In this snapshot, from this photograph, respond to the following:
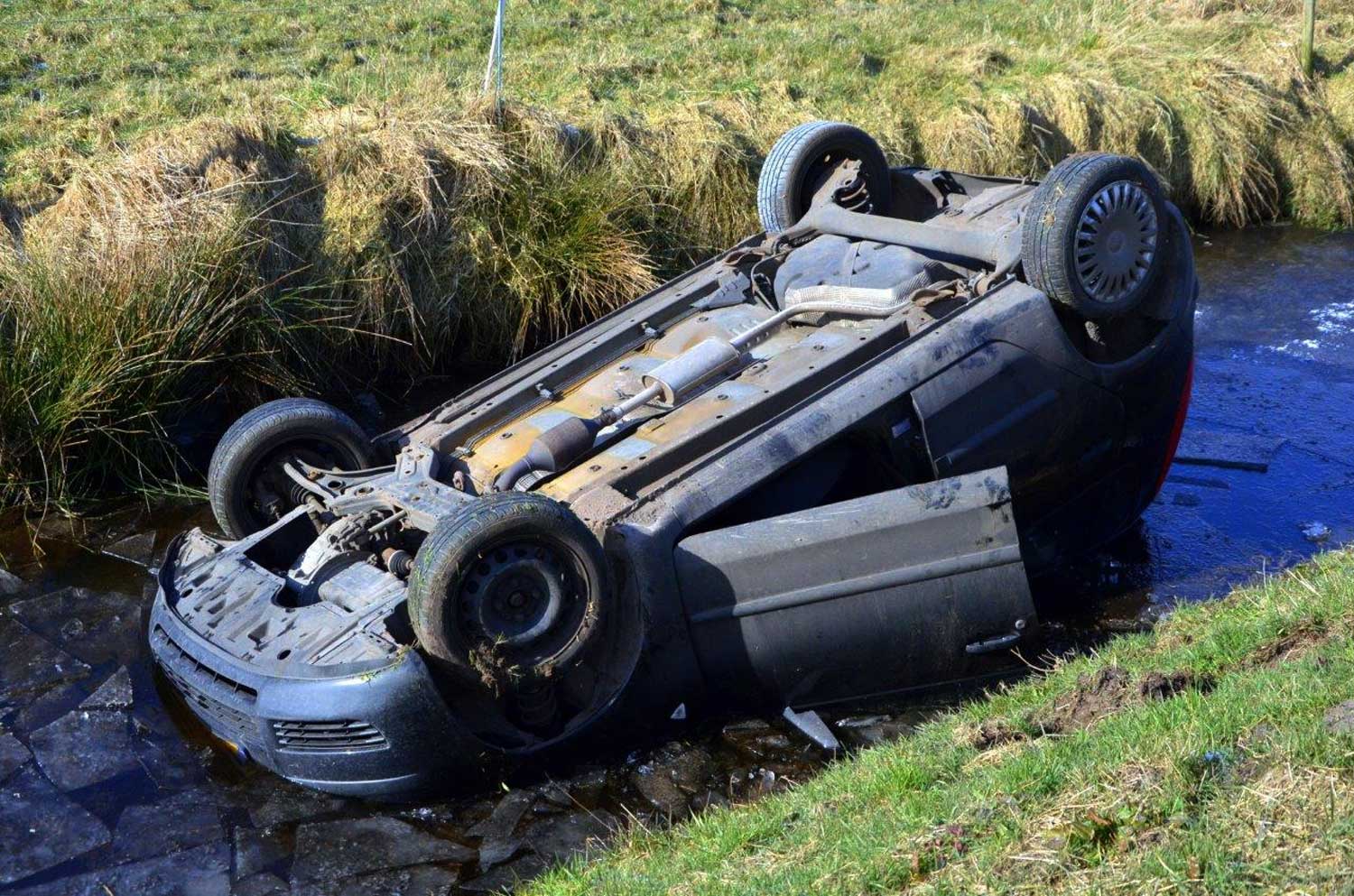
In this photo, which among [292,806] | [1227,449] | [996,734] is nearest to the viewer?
[996,734]

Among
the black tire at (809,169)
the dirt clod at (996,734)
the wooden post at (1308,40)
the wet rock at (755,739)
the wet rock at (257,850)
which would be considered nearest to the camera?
the dirt clod at (996,734)

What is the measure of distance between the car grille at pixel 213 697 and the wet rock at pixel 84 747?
0.38m

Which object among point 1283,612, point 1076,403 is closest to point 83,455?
point 1076,403

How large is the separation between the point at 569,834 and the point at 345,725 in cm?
90

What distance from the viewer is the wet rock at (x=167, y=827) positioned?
4895mm

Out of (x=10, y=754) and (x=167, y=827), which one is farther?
(x=10, y=754)

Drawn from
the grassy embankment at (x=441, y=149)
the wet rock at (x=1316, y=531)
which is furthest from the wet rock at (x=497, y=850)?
the wet rock at (x=1316, y=531)

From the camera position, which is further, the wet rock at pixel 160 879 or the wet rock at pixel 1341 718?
the wet rock at pixel 160 879

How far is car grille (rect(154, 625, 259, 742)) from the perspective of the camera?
4.94 metres

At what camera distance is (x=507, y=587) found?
191 inches

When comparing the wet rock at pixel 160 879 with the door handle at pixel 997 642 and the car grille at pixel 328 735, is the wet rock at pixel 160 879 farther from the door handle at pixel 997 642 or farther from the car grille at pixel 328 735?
the door handle at pixel 997 642

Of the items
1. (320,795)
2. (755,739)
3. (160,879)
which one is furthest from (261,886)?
(755,739)

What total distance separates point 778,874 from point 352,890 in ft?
5.66

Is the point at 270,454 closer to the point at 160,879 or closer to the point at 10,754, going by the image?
the point at 10,754
